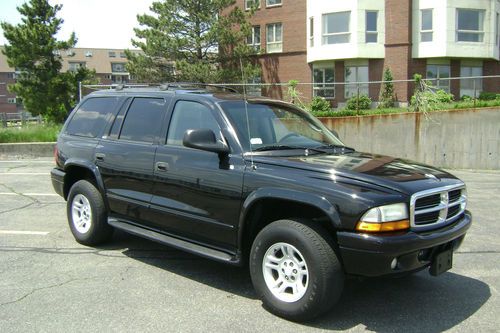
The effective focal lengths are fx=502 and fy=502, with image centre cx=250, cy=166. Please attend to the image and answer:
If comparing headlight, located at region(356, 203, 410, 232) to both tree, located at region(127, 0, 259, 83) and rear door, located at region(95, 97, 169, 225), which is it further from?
tree, located at region(127, 0, 259, 83)

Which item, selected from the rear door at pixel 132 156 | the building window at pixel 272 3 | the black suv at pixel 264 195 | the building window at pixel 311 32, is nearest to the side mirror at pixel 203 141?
the black suv at pixel 264 195

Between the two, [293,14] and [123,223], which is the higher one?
[293,14]

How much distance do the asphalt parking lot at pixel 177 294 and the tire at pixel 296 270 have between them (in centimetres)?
16

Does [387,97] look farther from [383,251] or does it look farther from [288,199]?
[383,251]

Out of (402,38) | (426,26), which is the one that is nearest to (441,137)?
(402,38)

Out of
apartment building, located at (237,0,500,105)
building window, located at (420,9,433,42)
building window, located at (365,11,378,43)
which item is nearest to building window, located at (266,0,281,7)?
apartment building, located at (237,0,500,105)

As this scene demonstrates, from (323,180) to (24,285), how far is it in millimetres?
3073

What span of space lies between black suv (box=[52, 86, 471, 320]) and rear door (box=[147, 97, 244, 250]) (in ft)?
0.04

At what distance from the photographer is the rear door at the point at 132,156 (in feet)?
17.3

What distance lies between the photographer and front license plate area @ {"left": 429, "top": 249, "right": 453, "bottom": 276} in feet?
13.1

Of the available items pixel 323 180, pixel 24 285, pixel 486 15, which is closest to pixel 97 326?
pixel 24 285

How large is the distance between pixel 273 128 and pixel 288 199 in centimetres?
118

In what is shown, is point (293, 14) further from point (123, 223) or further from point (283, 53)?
point (123, 223)

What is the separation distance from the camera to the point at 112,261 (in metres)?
5.62
